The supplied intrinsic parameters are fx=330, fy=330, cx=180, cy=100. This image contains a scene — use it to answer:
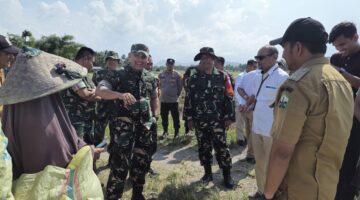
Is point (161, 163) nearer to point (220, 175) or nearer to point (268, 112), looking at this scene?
point (220, 175)

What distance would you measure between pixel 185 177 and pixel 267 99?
85.1 inches

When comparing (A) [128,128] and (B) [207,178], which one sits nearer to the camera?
(A) [128,128]

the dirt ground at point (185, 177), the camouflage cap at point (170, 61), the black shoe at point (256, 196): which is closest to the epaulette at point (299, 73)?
the dirt ground at point (185, 177)

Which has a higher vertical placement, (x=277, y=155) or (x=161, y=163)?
(x=277, y=155)

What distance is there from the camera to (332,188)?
2172 mm

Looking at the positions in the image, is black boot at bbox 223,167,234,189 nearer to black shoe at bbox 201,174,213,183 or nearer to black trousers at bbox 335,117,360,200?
black shoe at bbox 201,174,213,183

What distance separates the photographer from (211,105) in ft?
16.5

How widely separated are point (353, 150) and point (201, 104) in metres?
2.25

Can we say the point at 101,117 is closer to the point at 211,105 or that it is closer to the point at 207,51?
the point at 211,105

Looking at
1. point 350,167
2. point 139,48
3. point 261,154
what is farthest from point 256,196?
point 139,48

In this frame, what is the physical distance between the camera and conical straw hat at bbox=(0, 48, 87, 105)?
1924 millimetres

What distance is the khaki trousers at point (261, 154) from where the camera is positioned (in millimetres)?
4117

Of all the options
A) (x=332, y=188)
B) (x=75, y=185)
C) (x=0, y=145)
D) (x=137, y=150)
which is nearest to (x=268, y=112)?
(x=137, y=150)

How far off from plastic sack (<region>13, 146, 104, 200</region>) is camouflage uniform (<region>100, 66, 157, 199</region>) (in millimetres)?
1861
